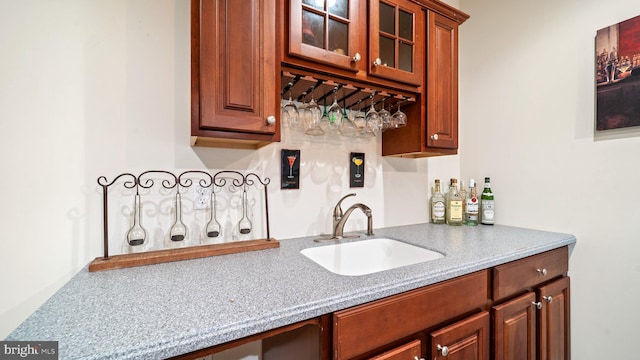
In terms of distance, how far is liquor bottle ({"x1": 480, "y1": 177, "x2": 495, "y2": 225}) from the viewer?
1.66 metres

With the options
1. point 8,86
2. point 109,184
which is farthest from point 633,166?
point 8,86

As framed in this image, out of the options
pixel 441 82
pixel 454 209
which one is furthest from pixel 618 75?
pixel 454 209

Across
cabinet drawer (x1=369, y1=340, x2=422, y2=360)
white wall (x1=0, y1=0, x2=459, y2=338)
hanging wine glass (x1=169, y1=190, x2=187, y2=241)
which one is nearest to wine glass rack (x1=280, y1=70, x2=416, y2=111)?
white wall (x1=0, y1=0, x2=459, y2=338)

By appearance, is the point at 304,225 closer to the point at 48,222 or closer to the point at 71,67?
the point at 48,222

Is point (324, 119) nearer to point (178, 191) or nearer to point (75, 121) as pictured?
point (178, 191)

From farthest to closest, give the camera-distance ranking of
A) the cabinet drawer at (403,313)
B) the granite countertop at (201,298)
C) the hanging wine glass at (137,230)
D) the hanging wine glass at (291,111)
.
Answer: the hanging wine glass at (291,111) < the hanging wine glass at (137,230) < the cabinet drawer at (403,313) < the granite countertop at (201,298)

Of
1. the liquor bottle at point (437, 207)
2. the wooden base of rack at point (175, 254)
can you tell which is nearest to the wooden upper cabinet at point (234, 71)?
the wooden base of rack at point (175, 254)

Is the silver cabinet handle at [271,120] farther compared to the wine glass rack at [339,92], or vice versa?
the wine glass rack at [339,92]

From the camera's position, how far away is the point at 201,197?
3.63ft

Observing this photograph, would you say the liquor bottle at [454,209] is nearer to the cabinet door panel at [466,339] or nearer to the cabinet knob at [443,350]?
the cabinet door panel at [466,339]

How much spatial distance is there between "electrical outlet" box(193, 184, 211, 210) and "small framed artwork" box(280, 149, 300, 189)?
1.12 feet

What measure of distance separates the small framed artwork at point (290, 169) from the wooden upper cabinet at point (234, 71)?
1.05ft

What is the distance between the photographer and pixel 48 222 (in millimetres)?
879

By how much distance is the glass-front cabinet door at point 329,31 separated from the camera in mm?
1008
